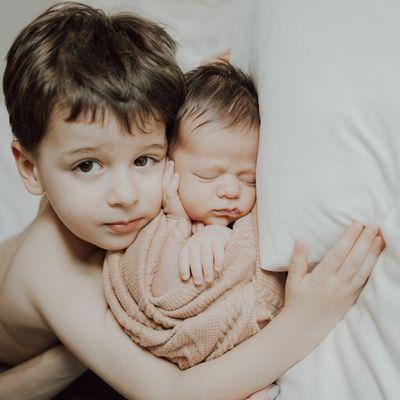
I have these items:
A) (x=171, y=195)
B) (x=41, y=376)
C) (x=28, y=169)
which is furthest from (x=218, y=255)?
(x=41, y=376)

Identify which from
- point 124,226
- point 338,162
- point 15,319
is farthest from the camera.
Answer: point 15,319

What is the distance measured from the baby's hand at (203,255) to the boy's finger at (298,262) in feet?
0.34

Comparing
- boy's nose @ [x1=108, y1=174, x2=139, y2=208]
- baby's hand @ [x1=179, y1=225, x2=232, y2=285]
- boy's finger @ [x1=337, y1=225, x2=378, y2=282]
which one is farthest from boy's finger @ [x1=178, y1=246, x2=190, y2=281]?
boy's finger @ [x1=337, y1=225, x2=378, y2=282]

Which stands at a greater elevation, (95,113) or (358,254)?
(95,113)

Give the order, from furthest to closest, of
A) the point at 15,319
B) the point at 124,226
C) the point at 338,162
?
the point at 15,319, the point at 124,226, the point at 338,162

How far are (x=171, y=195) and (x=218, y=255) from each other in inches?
5.1

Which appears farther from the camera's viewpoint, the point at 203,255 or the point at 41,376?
the point at 41,376

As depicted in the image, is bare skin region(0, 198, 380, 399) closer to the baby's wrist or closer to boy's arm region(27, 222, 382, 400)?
boy's arm region(27, 222, 382, 400)

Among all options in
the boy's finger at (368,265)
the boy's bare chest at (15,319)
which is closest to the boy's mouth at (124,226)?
the boy's bare chest at (15,319)

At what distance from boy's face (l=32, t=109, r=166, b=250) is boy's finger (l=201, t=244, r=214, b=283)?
10 centimetres

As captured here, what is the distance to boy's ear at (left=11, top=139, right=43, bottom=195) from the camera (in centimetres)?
93

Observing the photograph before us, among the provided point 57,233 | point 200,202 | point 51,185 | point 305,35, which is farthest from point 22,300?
point 305,35

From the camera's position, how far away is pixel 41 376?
1.09 metres

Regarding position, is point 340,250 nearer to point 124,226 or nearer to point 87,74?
point 124,226
